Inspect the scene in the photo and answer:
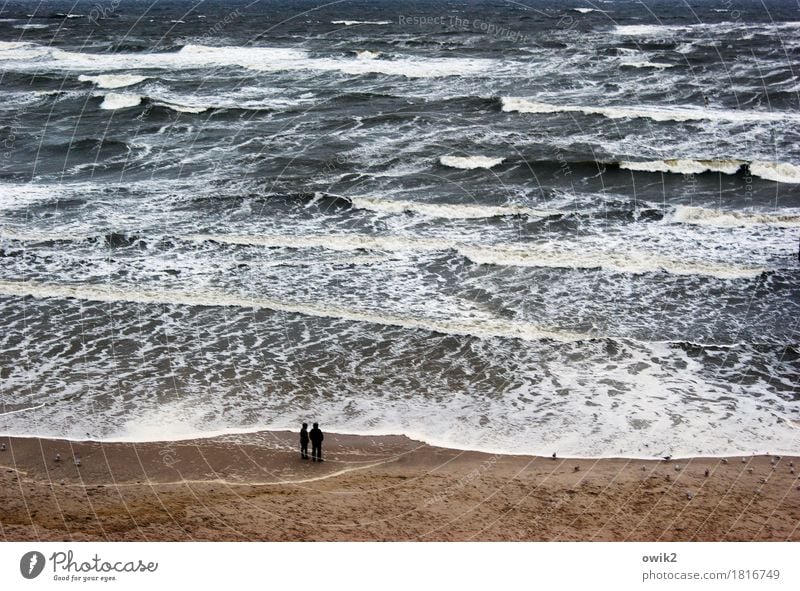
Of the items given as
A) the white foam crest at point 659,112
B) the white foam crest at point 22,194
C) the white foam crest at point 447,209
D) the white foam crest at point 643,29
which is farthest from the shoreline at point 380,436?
the white foam crest at point 643,29

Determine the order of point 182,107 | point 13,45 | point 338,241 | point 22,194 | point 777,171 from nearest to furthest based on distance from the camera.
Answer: point 338,241 → point 22,194 → point 777,171 → point 182,107 → point 13,45

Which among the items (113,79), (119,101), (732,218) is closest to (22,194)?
(119,101)

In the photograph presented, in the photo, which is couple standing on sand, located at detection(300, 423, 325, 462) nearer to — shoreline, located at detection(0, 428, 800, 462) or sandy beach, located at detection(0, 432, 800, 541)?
sandy beach, located at detection(0, 432, 800, 541)

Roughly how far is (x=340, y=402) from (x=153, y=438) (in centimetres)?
403

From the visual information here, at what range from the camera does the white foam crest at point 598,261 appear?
83.6 feet

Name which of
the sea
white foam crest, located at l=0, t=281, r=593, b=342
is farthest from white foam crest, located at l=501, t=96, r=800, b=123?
white foam crest, located at l=0, t=281, r=593, b=342

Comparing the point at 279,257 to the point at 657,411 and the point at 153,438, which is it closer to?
the point at 153,438

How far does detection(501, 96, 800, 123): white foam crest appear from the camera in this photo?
141 ft

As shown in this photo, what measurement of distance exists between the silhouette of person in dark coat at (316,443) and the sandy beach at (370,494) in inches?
6.7

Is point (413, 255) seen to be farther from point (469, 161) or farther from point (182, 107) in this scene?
point (182, 107)

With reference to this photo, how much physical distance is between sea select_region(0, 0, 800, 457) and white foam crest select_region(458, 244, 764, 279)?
0.11m

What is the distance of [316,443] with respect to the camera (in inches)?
611

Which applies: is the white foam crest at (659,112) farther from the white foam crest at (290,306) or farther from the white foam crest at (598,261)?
the white foam crest at (290,306)

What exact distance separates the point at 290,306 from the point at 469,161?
51.2ft
